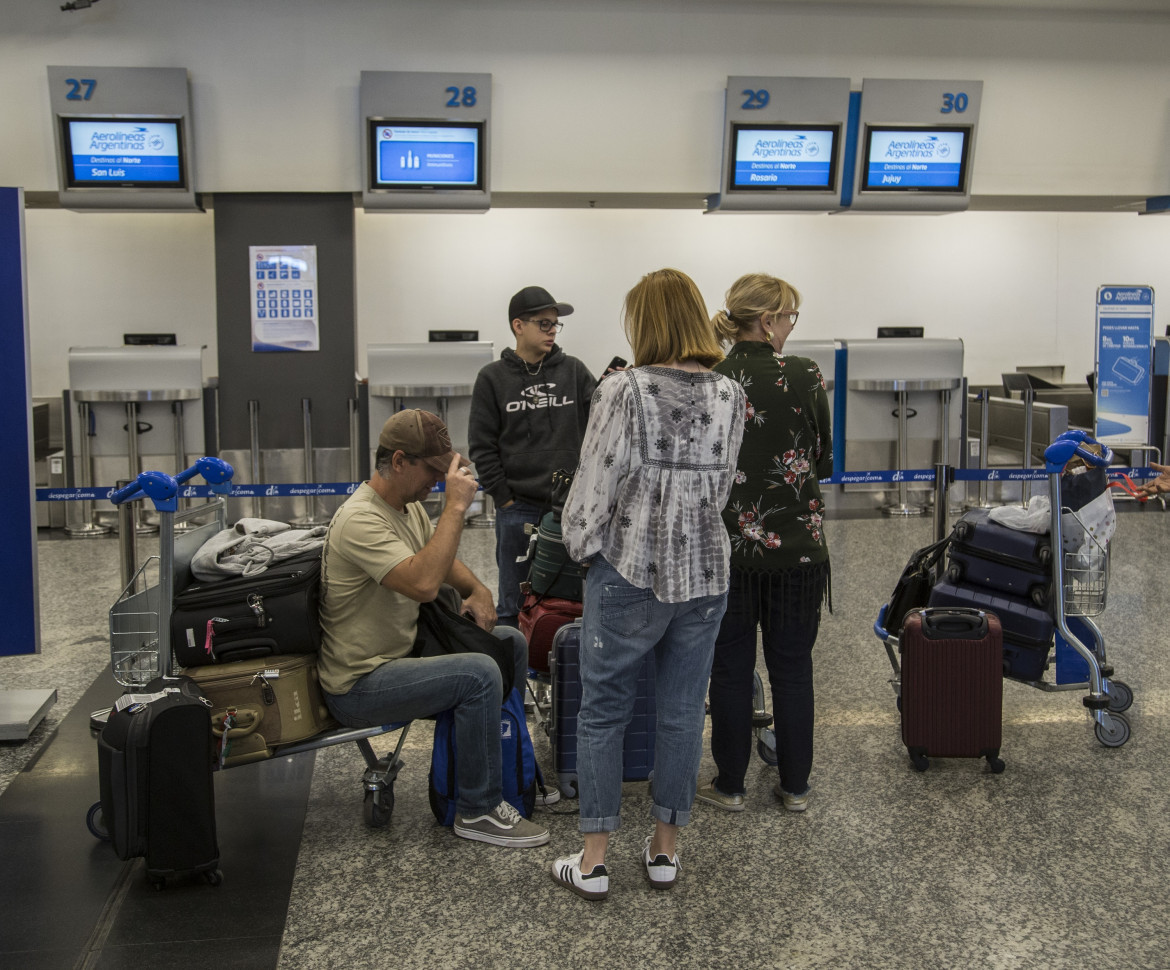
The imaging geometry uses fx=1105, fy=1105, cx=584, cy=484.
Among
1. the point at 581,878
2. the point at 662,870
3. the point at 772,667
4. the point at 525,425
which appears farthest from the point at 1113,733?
the point at 525,425

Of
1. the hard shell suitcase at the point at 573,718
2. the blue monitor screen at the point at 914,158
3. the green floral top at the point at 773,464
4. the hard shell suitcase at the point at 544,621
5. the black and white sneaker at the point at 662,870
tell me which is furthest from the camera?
the blue monitor screen at the point at 914,158

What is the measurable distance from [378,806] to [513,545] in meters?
1.32

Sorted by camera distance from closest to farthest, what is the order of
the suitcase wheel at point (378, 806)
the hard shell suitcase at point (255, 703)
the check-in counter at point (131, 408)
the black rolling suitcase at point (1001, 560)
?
1. the hard shell suitcase at point (255, 703)
2. the suitcase wheel at point (378, 806)
3. the black rolling suitcase at point (1001, 560)
4. the check-in counter at point (131, 408)

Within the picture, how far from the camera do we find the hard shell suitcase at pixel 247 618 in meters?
3.13

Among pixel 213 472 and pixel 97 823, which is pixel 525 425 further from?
pixel 97 823

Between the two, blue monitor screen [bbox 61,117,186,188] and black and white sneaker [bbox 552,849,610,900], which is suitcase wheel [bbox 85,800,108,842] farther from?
blue monitor screen [bbox 61,117,186,188]

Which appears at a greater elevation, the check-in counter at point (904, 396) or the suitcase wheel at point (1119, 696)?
the check-in counter at point (904, 396)

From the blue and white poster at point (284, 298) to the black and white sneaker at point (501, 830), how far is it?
5684 millimetres

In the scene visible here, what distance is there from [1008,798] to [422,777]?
6.49ft

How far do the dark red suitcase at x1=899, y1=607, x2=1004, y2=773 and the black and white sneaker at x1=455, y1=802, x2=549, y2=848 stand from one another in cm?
137

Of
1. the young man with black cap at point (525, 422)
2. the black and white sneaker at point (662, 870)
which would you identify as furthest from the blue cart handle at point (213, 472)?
the black and white sneaker at point (662, 870)

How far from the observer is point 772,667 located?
344 centimetres

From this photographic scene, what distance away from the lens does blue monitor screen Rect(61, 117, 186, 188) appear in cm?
772

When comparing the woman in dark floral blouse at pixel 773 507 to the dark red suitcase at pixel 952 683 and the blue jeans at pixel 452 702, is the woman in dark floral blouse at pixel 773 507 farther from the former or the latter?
the blue jeans at pixel 452 702
